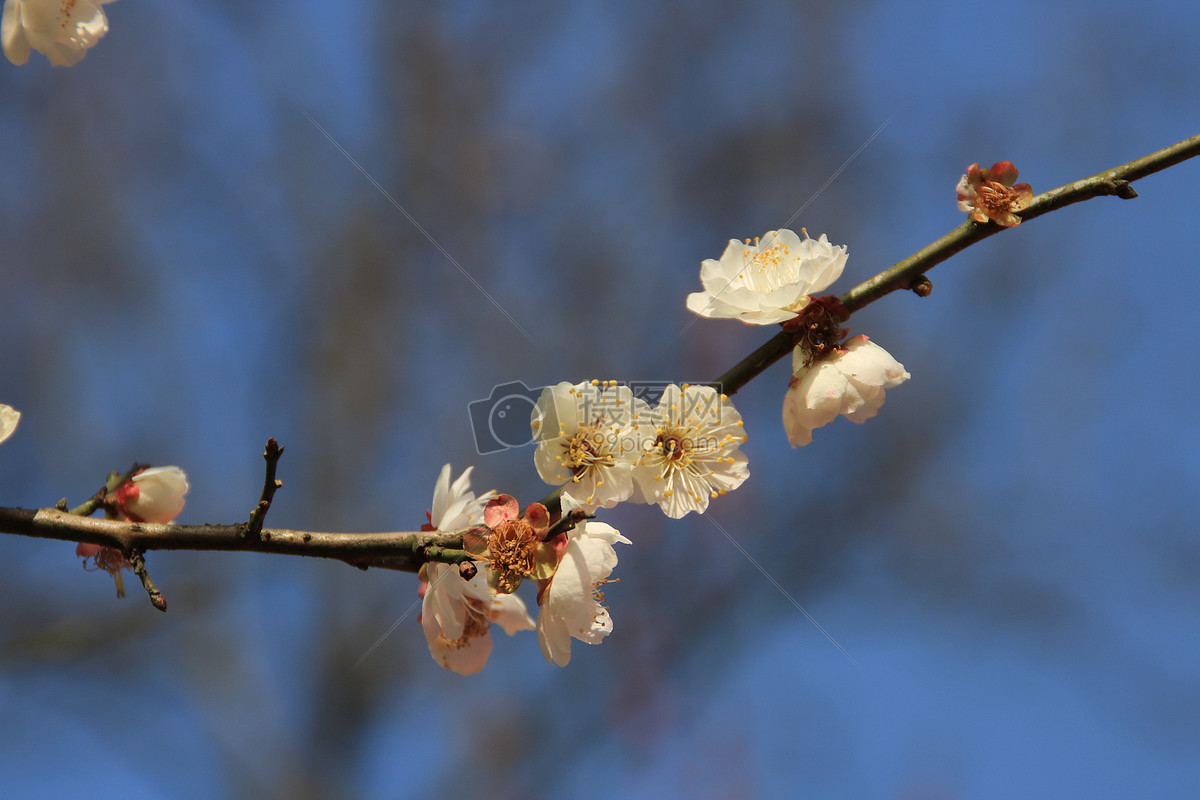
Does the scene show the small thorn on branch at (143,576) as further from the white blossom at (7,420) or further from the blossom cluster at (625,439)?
the blossom cluster at (625,439)

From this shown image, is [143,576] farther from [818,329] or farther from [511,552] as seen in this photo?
[818,329]

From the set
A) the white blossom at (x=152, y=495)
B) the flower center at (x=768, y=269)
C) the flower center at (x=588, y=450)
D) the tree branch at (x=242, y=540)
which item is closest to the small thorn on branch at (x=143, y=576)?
the tree branch at (x=242, y=540)

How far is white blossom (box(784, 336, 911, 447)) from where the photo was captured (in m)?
0.96

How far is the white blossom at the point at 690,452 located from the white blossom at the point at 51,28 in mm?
956

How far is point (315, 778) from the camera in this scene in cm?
393

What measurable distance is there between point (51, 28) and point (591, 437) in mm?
985

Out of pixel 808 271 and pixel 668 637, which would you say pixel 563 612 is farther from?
pixel 668 637

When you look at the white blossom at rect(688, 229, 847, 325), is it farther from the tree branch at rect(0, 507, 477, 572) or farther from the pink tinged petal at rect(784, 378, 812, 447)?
the tree branch at rect(0, 507, 477, 572)

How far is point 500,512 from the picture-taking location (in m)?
0.92

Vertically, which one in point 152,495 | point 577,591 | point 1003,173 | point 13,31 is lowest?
point 577,591

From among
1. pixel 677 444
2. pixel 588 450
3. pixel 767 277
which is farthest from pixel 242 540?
pixel 767 277

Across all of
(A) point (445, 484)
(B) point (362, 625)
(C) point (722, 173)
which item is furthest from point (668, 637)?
(A) point (445, 484)

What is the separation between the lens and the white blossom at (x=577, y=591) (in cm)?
91

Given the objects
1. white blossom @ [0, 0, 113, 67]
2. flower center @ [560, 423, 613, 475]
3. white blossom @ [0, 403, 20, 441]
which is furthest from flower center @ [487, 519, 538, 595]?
white blossom @ [0, 0, 113, 67]
